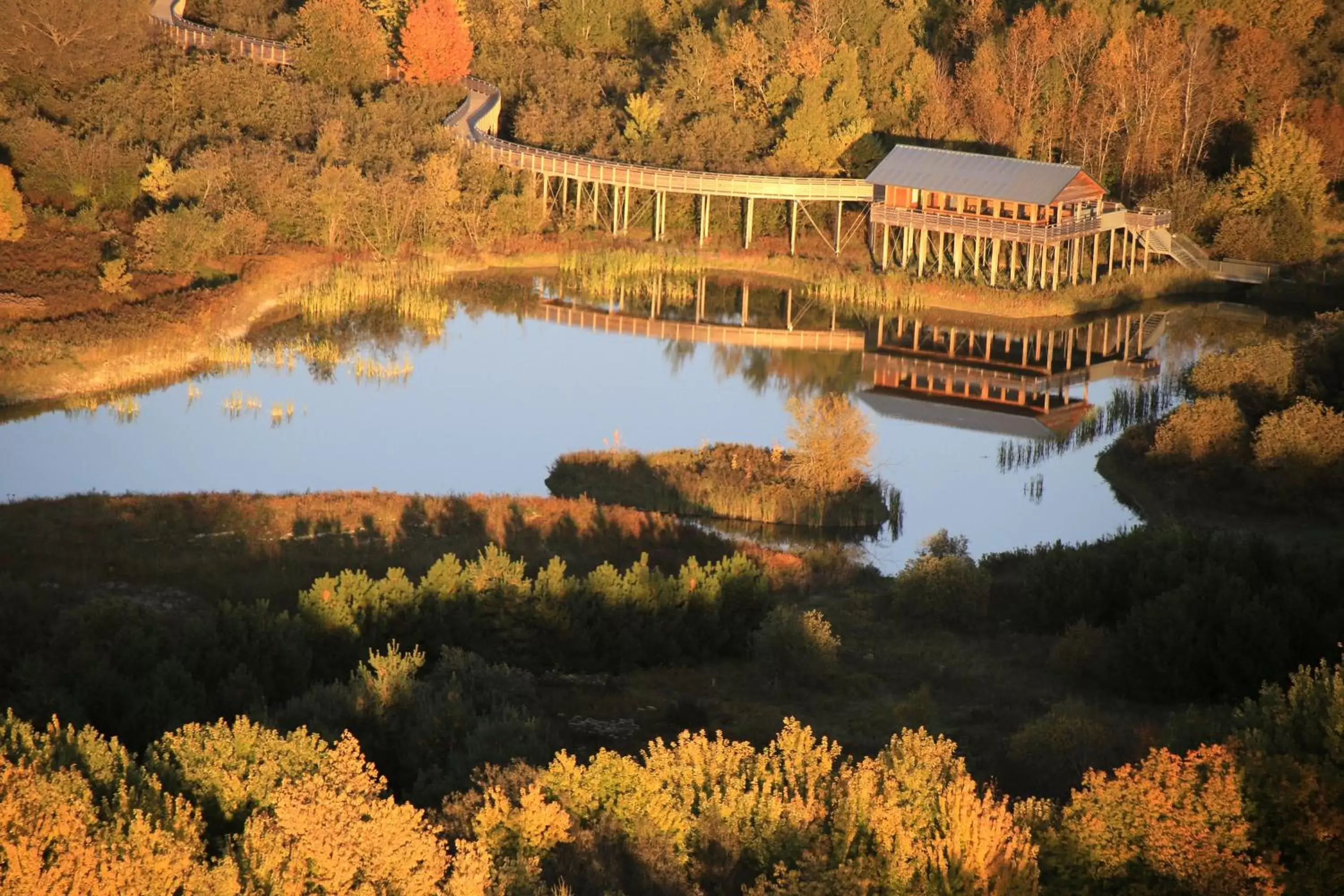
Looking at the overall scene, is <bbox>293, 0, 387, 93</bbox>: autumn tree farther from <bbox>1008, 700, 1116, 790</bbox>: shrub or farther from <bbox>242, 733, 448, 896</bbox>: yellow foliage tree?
<bbox>242, 733, 448, 896</bbox>: yellow foliage tree

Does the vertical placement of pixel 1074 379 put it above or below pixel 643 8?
below

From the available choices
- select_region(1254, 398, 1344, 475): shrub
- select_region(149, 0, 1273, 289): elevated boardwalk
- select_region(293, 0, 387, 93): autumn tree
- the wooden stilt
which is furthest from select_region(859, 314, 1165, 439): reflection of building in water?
select_region(293, 0, 387, 93): autumn tree

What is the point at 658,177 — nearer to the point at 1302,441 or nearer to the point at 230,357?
the point at 230,357

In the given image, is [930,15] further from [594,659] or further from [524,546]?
[594,659]

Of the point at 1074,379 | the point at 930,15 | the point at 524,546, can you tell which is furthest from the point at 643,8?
the point at 524,546

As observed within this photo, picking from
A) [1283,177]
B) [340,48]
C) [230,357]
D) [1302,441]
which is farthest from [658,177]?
[1302,441]
